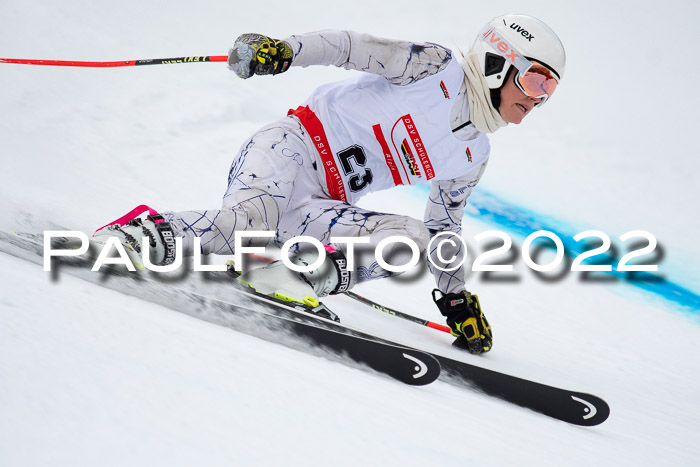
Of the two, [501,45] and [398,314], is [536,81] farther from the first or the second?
[398,314]

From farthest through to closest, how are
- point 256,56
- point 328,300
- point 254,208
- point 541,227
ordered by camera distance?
point 541,227 < point 328,300 < point 254,208 < point 256,56

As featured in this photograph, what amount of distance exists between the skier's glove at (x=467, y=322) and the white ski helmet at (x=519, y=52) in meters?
0.83

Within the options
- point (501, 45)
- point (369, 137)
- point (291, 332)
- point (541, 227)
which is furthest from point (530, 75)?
point (541, 227)

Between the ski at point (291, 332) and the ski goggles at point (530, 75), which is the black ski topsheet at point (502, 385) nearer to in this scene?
the ski at point (291, 332)

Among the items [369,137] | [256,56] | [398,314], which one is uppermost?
[256,56]

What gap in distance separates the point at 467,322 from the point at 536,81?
3.22 feet

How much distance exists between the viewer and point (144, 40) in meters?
6.80

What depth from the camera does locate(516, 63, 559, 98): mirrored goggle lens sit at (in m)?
2.33

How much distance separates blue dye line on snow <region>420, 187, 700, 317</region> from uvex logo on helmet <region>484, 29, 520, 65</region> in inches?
118

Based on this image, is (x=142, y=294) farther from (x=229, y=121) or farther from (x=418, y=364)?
(x=229, y=121)

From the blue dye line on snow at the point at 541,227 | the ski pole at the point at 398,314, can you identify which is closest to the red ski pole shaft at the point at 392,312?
the ski pole at the point at 398,314

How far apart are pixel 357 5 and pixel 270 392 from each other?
7.30 meters

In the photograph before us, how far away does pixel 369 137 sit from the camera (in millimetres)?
2469

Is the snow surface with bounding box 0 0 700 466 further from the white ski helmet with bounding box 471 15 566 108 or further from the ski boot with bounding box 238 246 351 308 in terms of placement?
the white ski helmet with bounding box 471 15 566 108
